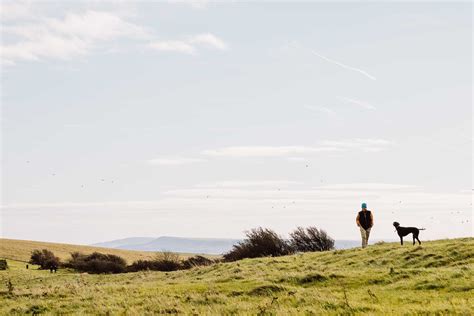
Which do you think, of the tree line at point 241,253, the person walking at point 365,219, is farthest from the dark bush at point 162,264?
the person walking at point 365,219

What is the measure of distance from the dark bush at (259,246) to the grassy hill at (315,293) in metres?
18.8

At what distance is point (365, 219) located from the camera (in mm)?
29578

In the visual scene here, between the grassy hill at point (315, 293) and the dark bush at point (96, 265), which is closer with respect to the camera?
the grassy hill at point (315, 293)

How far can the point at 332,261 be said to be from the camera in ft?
92.7

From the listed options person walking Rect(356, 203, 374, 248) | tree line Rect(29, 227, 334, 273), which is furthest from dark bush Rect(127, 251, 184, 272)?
person walking Rect(356, 203, 374, 248)

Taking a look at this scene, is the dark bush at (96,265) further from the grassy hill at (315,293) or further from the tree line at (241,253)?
the grassy hill at (315,293)

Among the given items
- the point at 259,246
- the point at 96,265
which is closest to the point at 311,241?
the point at 259,246

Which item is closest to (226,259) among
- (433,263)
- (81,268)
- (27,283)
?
(81,268)

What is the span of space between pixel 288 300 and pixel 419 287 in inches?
169

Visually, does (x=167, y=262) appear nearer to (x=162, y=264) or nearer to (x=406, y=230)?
(x=162, y=264)

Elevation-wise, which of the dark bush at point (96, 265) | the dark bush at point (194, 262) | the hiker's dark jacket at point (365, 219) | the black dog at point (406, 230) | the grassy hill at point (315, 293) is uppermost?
the hiker's dark jacket at point (365, 219)

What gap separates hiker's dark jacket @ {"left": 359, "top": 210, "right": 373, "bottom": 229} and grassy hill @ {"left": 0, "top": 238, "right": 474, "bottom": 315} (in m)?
2.66

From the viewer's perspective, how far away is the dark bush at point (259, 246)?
151ft

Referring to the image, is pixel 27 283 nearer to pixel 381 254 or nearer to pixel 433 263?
pixel 381 254
